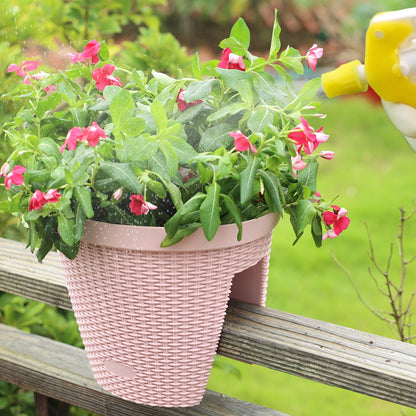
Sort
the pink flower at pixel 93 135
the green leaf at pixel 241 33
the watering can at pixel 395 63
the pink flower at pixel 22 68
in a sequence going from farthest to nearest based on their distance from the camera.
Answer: the pink flower at pixel 22 68 < the green leaf at pixel 241 33 < the pink flower at pixel 93 135 < the watering can at pixel 395 63

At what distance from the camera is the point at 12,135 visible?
3.03ft

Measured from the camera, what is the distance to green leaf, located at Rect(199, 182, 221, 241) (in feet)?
2.66

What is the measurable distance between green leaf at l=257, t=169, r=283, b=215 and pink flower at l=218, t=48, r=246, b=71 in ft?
0.52

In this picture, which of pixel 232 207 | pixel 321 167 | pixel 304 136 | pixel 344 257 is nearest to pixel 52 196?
pixel 232 207

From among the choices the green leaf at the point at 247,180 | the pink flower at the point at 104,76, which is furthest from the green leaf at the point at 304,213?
the pink flower at the point at 104,76

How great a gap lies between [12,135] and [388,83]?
54cm

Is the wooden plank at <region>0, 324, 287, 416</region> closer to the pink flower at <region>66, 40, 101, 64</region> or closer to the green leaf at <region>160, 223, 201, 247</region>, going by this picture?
the green leaf at <region>160, 223, 201, 247</region>

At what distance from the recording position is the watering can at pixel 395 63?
0.69m

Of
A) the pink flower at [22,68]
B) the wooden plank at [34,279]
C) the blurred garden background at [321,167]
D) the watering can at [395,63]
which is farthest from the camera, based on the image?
the blurred garden background at [321,167]

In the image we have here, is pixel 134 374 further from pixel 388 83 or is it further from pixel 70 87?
pixel 388 83

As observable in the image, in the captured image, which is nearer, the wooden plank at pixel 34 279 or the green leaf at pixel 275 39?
the green leaf at pixel 275 39

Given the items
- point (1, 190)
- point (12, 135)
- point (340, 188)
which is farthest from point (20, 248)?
point (340, 188)

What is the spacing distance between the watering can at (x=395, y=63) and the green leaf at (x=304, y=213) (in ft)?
0.69

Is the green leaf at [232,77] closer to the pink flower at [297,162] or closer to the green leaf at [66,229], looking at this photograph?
the pink flower at [297,162]
